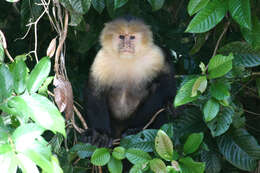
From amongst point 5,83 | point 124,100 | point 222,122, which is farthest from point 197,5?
point 124,100

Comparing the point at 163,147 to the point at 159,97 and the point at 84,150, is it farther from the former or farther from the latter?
the point at 159,97

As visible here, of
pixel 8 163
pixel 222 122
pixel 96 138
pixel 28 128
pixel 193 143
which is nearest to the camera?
pixel 8 163

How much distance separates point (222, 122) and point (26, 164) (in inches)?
48.6

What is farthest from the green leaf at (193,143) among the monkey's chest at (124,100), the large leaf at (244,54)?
the monkey's chest at (124,100)

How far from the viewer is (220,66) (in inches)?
80.7

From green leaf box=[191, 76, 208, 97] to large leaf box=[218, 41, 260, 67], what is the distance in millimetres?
352

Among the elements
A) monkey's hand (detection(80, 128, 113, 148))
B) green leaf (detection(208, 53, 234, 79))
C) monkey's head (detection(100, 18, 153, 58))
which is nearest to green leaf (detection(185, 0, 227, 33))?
green leaf (detection(208, 53, 234, 79))

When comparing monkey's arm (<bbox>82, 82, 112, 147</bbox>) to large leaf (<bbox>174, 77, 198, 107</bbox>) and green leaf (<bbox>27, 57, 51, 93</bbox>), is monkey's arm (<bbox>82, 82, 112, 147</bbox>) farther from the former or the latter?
green leaf (<bbox>27, 57, 51, 93</bbox>)

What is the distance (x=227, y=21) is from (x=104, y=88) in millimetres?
1065

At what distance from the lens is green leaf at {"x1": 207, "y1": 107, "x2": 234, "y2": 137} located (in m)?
2.24

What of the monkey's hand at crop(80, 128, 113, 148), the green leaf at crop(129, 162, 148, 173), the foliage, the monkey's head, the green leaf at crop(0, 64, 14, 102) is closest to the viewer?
the foliage

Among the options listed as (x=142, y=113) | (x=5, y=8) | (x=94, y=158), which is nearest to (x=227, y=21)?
(x=142, y=113)

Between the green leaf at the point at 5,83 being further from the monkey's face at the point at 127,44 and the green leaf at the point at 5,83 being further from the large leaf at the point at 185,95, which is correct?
the monkey's face at the point at 127,44

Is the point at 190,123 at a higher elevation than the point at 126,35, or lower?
lower
